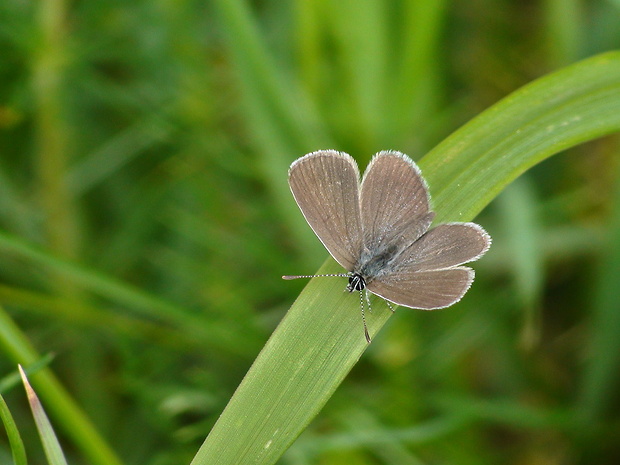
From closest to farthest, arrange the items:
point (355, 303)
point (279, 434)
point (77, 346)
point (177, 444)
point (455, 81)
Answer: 1. point (279, 434)
2. point (355, 303)
3. point (177, 444)
4. point (77, 346)
5. point (455, 81)

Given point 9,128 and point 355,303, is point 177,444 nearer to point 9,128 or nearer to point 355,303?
point 355,303

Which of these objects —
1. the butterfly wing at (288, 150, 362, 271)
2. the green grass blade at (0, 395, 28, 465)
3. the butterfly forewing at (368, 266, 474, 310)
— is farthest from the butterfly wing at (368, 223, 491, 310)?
the green grass blade at (0, 395, 28, 465)

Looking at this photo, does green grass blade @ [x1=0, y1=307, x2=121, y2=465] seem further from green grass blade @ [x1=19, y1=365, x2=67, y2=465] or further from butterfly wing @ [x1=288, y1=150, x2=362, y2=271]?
butterfly wing @ [x1=288, y1=150, x2=362, y2=271]

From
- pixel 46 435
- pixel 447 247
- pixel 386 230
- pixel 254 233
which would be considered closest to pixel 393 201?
pixel 386 230

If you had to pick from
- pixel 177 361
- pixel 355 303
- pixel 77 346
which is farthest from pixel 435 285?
pixel 77 346

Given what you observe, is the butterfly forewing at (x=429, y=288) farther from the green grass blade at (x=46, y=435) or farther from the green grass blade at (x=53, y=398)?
the green grass blade at (x=53, y=398)

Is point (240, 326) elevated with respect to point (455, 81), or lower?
lower

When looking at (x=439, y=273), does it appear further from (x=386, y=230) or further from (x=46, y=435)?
(x=46, y=435)

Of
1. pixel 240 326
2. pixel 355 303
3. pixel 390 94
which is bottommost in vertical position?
pixel 355 303
